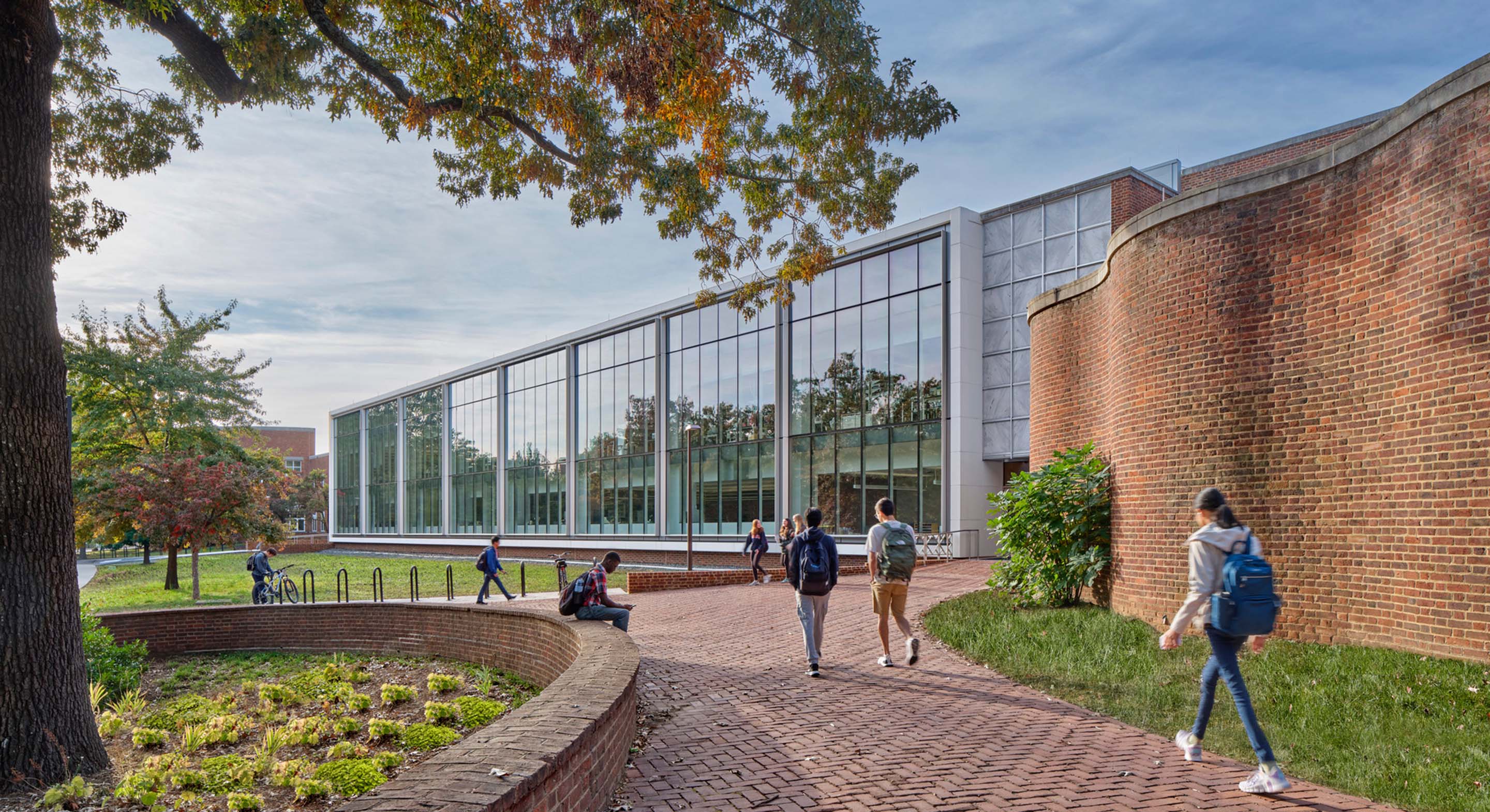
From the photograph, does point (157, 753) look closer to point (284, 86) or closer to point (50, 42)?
point (50, 42)

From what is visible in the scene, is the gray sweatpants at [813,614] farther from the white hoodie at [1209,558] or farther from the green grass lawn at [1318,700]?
the white hoodie at [1209,558]

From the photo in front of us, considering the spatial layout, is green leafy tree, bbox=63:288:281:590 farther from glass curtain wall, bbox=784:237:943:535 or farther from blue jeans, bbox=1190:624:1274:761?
blue jeans, bbox=1190:624:1274:761

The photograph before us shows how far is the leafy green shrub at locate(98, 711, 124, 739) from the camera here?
778 centimetres

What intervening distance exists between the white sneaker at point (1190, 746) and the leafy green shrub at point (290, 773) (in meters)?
5.72

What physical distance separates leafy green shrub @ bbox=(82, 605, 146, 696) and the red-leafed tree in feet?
50.7

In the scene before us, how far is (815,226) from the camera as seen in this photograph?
39.7ft

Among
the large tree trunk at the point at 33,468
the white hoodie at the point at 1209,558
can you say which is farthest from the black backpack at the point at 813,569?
the large tree trunk at the point at 33,468

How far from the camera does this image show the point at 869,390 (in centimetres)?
2870

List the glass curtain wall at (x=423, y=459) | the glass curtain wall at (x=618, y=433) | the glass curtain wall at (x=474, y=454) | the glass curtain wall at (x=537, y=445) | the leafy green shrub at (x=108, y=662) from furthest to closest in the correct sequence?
the glass curtain wall at (x=423, y=459) < the glass curtain wall at (x=474, y=454) < the glass curtain wall at (x=537, y=445) < the glass curtain wall at (x=618, y=433) < the leafy green shrub at (x=108, y=662)

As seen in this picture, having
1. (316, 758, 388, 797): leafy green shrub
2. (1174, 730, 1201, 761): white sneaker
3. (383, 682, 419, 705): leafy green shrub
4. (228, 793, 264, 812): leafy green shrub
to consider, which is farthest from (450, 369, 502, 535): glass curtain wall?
(1174, 730, 1201, 761): white sneaker

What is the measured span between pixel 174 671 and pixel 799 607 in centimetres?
817

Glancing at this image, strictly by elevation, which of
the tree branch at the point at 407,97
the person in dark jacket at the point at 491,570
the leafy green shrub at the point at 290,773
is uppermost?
the tree branch at the point at 407,97

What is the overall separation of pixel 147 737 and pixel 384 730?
2.05 metres

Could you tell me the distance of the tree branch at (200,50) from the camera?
874 centimetres
